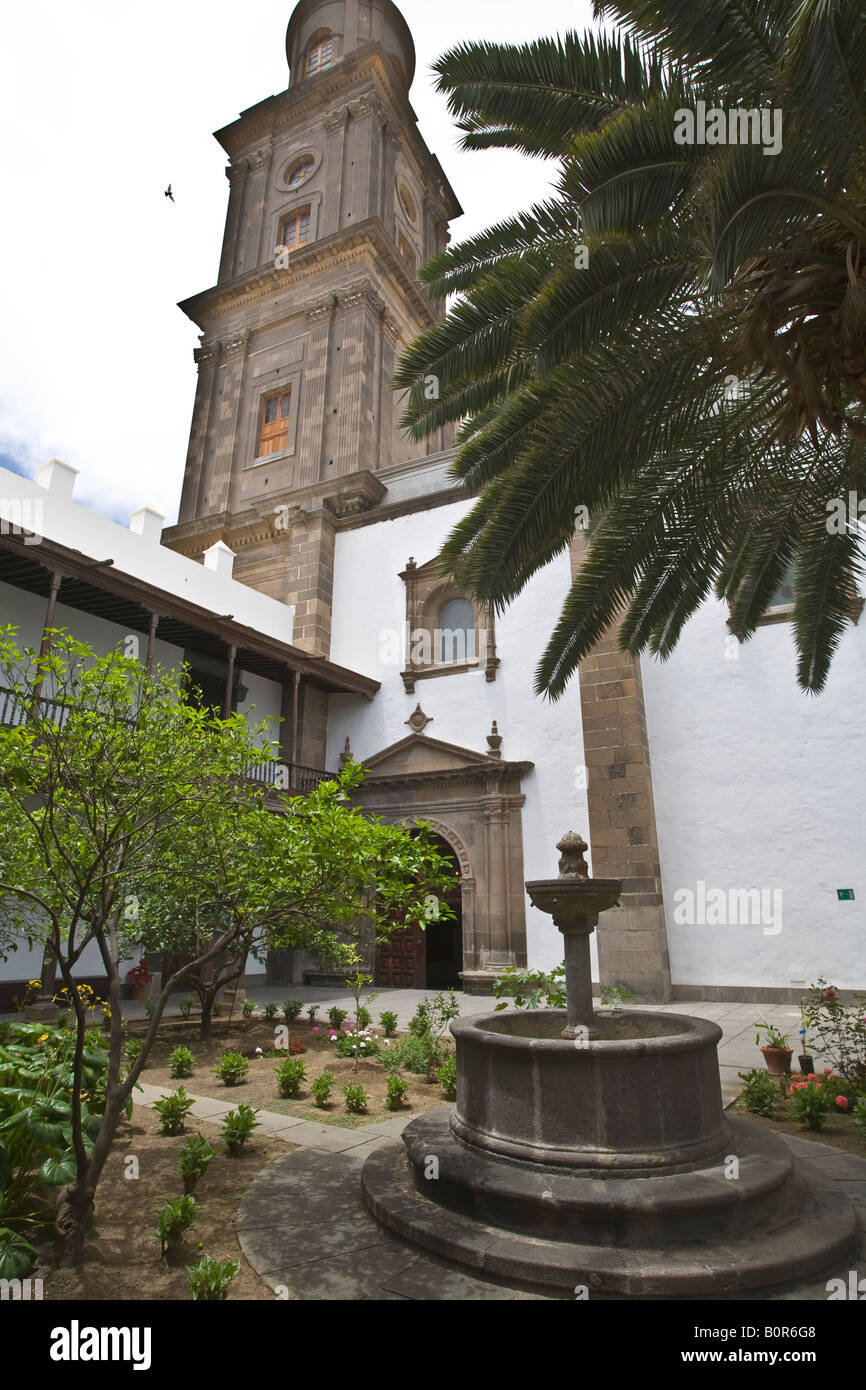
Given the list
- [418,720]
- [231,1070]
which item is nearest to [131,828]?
[231,1070]

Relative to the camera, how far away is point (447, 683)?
16234 mm

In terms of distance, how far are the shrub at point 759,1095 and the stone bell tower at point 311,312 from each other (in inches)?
541

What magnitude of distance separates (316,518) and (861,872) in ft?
46.7

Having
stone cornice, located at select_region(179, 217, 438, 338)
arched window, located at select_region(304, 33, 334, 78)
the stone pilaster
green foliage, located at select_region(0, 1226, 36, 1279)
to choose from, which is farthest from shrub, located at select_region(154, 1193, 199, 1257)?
arched window, located at select_region(304, 33, 334, 78)

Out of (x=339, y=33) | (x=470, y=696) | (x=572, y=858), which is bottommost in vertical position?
(x=572, y=858)

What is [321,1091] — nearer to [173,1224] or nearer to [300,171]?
[173,1224]

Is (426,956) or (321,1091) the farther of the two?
(426,956)

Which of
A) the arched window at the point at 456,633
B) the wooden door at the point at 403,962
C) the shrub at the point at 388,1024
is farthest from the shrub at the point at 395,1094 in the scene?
the arched window at the point at 456,633

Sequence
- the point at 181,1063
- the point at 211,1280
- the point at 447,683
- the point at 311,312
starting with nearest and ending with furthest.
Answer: the point at 211,1280 → the point at 181,1063 → the point at 447,683 → the point at 311,312

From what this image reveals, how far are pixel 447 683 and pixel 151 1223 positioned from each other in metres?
12.7

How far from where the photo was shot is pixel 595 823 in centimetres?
1324

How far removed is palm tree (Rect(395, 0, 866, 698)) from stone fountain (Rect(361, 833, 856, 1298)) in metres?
3.80
